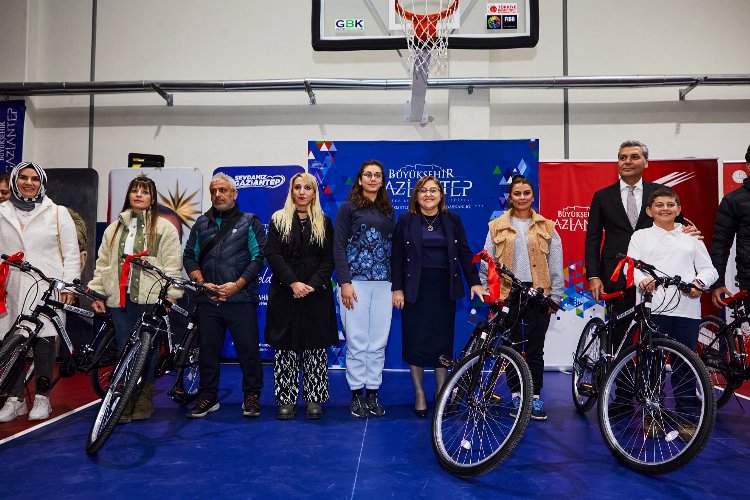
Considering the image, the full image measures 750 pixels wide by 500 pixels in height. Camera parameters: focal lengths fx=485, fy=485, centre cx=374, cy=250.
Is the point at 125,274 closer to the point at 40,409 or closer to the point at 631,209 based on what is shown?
the point at 40,409

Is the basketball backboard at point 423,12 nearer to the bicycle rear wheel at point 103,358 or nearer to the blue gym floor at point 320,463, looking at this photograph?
the bicycle rear wheel at point 103,358

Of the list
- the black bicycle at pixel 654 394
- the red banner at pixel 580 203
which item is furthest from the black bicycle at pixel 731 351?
the red banner at pixel 580 203

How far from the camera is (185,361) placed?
3424 mm

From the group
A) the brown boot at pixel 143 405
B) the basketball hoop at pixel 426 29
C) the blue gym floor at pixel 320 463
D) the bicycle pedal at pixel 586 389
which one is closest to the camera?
the blue gym floor at pixel 320 463

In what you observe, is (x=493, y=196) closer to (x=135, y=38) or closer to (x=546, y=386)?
(x=546, y=386)

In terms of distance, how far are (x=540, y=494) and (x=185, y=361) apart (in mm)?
2446

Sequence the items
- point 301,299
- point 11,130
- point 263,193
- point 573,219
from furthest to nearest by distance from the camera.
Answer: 1. point 11,130
2. point 263,193
3. point 573,219
4. point 301,299

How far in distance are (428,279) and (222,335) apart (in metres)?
1.46

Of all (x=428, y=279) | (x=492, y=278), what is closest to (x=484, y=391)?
(x=492, y=278)

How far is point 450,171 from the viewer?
15.9 feet

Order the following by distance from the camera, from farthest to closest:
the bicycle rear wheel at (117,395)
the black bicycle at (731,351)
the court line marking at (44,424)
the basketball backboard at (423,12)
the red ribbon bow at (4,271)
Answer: the basketball backboard at (423,12)
the black bicycle at (731,351)
the red ribbon bow at (4,271)
the court line marking at (44,424)
the bicycle rear wheel at (117,395)

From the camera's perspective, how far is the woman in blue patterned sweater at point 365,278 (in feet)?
10.6

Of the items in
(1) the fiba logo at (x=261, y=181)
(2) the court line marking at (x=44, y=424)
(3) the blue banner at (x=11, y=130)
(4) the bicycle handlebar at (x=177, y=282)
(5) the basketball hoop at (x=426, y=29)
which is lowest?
(2) the court line marking at (x=44, y=424)

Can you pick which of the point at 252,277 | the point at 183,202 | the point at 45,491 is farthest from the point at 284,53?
the point at 45,491
